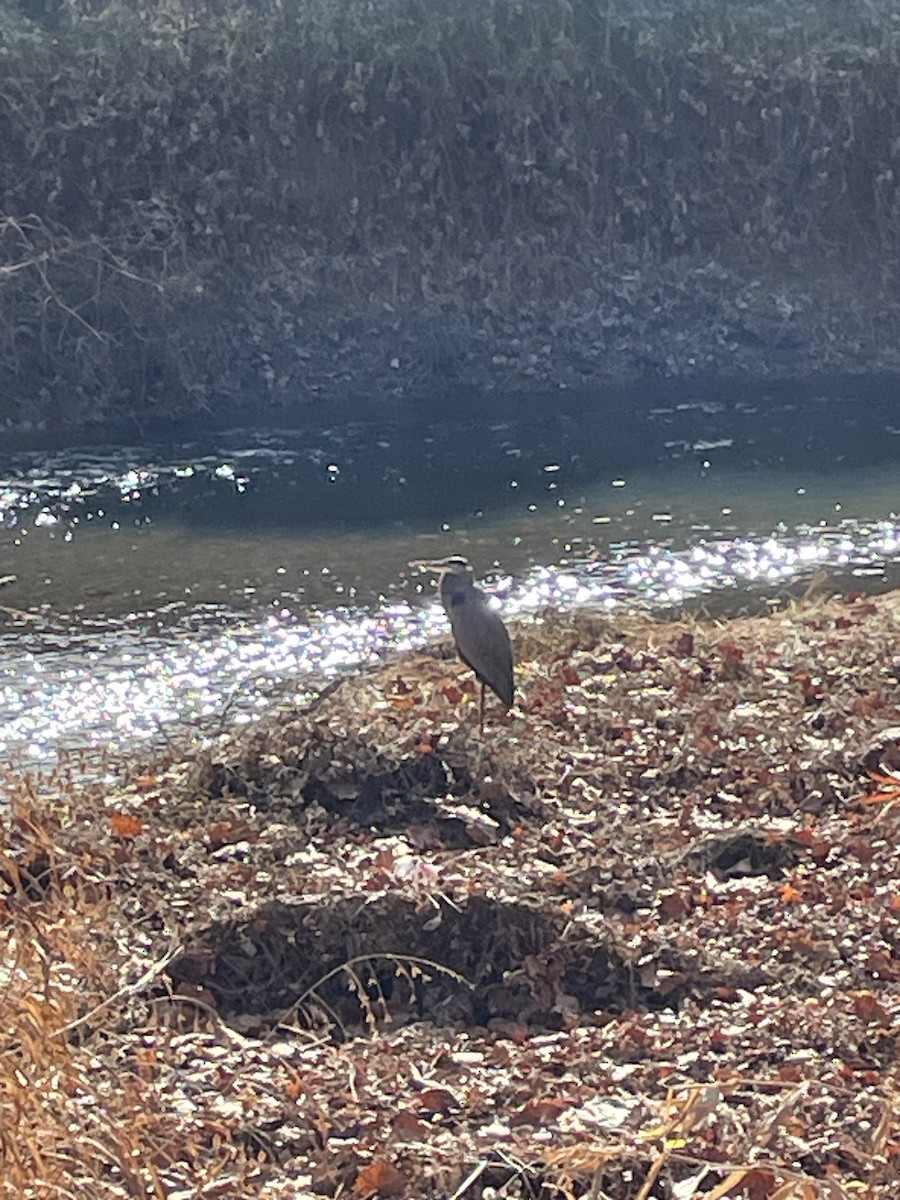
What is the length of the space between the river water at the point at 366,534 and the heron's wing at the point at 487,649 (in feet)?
4.51

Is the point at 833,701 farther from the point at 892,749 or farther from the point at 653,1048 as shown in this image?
the point at 653,1048

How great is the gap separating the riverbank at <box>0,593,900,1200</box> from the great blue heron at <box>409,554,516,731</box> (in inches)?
7.2

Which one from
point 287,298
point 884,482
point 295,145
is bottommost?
point 884,482

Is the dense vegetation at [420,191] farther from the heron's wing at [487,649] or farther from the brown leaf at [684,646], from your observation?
the heron's wing at [487,649]

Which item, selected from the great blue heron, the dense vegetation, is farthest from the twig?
the dense vegetation

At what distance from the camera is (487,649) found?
7.95 meters

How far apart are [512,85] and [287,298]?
10.4 ft

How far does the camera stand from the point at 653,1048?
17.1ft

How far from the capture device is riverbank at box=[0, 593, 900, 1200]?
454 centimetres

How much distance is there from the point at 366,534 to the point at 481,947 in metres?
6.87

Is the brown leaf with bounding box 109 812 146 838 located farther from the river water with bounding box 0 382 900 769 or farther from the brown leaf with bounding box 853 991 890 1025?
the brown leaf with bounding box 853 991 890 1025

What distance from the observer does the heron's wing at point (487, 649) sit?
25.9 ft

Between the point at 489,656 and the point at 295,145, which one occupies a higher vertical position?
the point at 295,145

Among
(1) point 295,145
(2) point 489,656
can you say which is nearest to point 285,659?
(2) point 489,656
